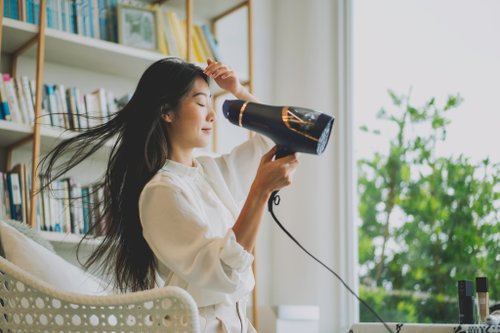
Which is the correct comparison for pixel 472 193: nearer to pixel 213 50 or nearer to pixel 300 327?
pixel 300 327

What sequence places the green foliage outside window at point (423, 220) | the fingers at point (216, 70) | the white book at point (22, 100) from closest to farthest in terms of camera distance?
the fingers at point (216, 70)
the white book at point (22, 100)
the green foliage outside window at point (423, 220)

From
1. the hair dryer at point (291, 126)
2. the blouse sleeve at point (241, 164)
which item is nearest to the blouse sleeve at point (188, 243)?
the hair dryer at point (291, 126)

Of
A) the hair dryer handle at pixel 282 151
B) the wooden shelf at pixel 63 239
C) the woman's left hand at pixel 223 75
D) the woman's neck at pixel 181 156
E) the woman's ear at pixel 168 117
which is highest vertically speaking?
the woman's left hand at pixel 223 75

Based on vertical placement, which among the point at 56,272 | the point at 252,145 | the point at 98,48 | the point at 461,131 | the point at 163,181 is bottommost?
the point at 56,272

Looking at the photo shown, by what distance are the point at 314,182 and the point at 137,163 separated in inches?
73.2

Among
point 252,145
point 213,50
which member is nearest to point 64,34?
point 213,50

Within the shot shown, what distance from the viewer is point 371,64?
3.48m

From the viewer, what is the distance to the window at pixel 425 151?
9.81 feet

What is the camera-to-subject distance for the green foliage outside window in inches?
117

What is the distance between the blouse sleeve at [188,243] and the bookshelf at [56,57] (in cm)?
97

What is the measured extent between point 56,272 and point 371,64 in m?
2.20

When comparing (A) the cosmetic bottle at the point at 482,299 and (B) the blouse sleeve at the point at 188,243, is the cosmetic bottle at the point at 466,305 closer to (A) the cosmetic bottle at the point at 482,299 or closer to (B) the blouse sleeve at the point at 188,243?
(A) the cosmetic bottle at the point at 482,299

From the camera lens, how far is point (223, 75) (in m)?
1.80

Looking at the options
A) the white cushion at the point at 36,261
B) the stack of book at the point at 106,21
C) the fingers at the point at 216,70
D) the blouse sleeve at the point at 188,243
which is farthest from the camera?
the stack of book at the point at 106,21
